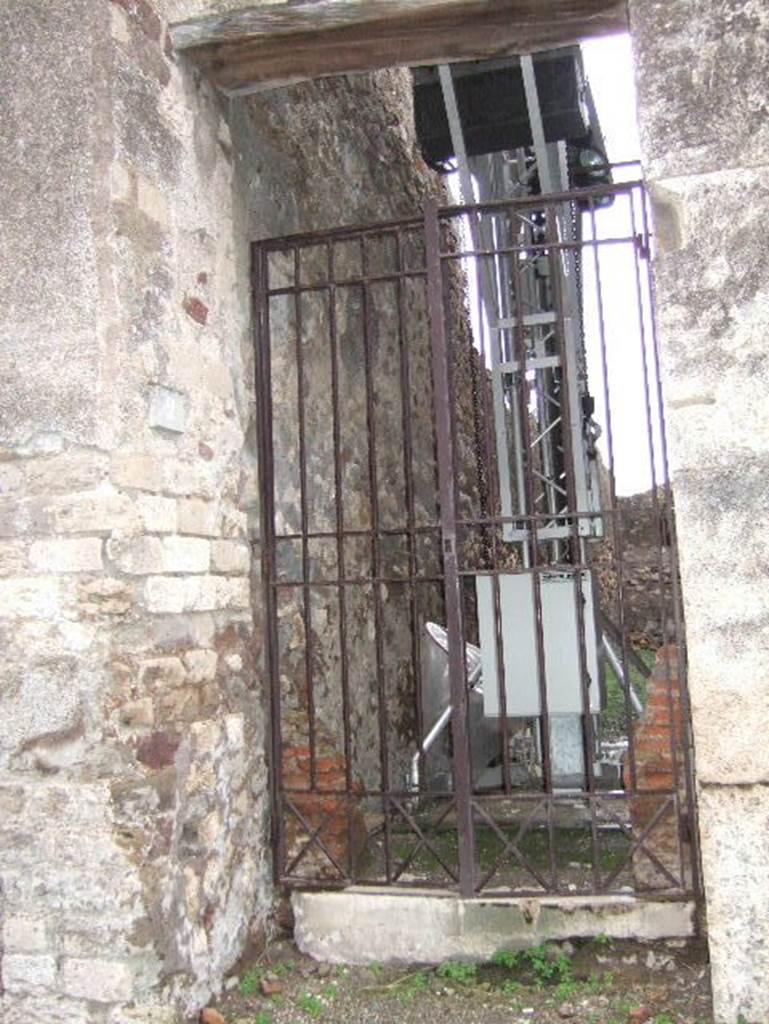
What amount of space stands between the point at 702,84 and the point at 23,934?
10.6 ft

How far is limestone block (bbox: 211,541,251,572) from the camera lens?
3568 millimetres

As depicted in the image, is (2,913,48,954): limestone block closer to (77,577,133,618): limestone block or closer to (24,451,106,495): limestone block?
(77,577,133,618): limestone block

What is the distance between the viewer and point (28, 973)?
9.96ft

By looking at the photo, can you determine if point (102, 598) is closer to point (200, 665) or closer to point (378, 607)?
point (200, 665)

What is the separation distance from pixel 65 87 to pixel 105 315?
72 centimetres

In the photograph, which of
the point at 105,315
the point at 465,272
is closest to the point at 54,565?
the point at 105,315

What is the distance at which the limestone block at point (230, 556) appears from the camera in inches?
140

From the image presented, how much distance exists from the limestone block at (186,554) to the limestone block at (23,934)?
1.10 m

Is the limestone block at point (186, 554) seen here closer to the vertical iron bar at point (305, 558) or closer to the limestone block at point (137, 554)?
the limestone block at point (137, 554)

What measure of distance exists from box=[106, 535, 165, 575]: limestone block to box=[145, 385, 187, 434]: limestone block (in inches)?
14.6

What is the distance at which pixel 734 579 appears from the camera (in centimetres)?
301

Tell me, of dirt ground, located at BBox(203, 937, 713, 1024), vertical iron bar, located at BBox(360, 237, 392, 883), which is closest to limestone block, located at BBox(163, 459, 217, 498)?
vertical iron bar, located at BBox(360, 237, 392, 883)

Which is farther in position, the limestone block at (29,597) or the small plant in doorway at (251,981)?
the small plant in doorway at (251,981)

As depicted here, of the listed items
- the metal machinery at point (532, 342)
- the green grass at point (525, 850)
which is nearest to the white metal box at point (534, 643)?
the metal machinery at point (532, 342)
